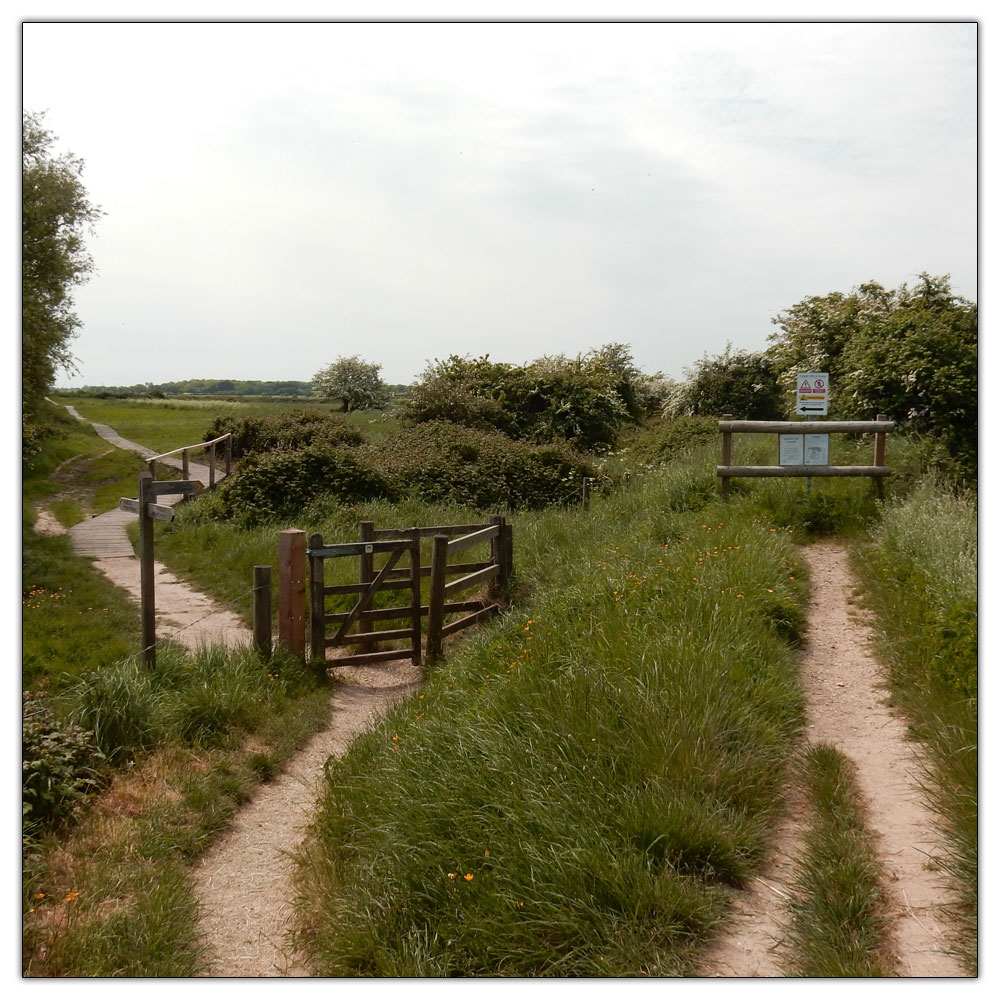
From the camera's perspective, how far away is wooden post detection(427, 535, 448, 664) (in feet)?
31.4

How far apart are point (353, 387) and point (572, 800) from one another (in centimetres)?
3355

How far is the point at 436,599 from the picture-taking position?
9.64 metres

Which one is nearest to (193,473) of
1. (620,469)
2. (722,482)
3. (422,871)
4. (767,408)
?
(620,469)

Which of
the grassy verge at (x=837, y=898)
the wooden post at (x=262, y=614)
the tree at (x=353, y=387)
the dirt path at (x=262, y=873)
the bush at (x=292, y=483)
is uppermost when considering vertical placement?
the tree at (x=353, y=387)

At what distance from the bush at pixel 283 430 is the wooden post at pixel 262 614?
1331cm

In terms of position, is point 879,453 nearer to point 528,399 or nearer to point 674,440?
point 674,440

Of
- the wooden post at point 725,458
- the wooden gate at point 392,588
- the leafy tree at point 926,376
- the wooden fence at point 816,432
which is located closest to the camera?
the wooden gate at point 392,588

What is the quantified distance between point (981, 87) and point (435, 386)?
21.7m

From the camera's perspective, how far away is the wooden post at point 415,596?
389 inches

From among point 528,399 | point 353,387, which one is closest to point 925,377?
point 528,399

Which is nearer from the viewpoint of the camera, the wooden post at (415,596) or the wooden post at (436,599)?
the wooden post at (436,599)

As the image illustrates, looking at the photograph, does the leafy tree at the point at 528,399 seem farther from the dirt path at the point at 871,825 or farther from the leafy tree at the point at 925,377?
the dirt path at the point at 871,825

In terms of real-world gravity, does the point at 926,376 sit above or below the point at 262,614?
above

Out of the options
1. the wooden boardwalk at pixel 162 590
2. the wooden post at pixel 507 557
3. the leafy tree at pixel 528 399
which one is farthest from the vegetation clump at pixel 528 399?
the wooden post at pixel 507 557
